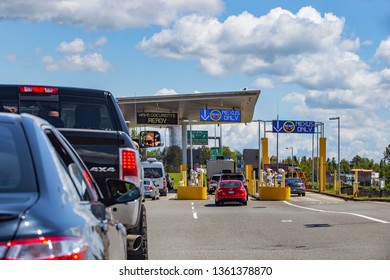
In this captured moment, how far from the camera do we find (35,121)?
174 inches

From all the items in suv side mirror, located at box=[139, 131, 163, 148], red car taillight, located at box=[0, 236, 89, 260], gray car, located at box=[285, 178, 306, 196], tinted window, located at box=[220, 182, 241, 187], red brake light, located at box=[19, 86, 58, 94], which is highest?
red brake light, located at box=[19, 86, 58, 94]

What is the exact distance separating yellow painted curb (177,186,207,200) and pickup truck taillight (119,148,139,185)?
132ft

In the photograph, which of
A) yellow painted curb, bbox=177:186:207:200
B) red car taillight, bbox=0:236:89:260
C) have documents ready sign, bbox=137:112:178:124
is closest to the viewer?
red car taillight, bbox=0:236:89:260

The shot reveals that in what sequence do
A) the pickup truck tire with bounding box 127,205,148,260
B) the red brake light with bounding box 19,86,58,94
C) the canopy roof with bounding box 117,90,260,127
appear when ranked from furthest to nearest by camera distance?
1. the canopy roof with bounding box 117,90,260,127
2. the red brake light with bounding box 19,86,58,94
3. the pickup truck tire with bounding box 127,205,148,260

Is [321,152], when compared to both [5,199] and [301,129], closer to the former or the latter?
[301,129]

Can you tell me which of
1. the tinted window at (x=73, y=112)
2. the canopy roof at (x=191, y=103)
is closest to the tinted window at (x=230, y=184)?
the canopy roof at (x=191, y=103)

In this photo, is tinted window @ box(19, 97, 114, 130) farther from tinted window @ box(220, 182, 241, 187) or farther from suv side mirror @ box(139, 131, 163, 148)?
tinted window @ box(220, 182, 241, 187)

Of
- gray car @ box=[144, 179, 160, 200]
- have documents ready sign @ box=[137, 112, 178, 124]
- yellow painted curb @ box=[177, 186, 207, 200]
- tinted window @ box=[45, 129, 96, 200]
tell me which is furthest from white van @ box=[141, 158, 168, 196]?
tinted window @ box=[45, 129, 96, 200]

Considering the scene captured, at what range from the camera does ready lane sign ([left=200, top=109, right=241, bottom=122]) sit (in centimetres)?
6044

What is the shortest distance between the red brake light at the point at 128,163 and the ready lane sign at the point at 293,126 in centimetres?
6372

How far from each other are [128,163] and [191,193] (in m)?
40.4

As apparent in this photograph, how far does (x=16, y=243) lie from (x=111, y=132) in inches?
215

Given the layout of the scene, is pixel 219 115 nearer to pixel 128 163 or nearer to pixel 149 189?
pixel 149 189

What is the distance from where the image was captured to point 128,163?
856 cm
